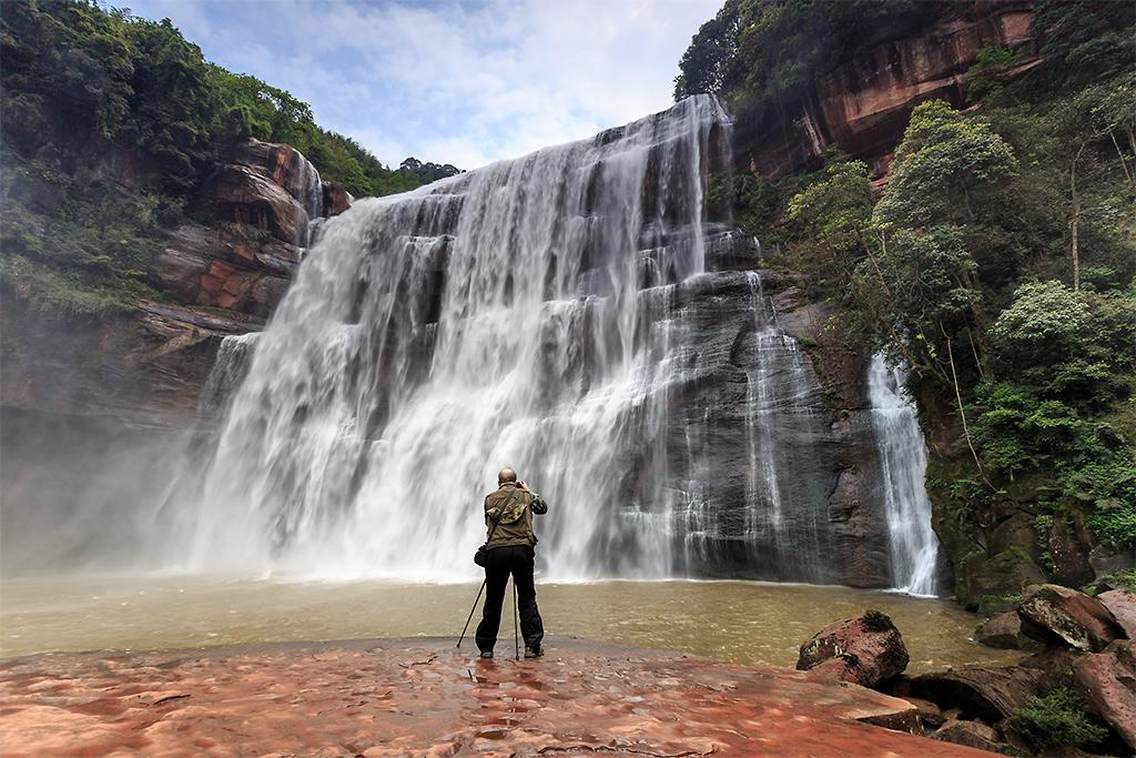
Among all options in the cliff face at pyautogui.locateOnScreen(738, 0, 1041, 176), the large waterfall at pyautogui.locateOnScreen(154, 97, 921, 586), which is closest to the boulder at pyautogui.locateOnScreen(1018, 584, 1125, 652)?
the large waterfall at pyautogui.locateOnScreen(154, 97, 921, 586)

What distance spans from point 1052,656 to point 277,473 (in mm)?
20507

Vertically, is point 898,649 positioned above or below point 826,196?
below

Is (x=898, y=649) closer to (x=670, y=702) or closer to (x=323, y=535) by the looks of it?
(x=670, y=702)

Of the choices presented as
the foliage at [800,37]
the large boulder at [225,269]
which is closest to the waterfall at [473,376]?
the large boulder at [225,269]

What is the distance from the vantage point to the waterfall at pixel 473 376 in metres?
14.9

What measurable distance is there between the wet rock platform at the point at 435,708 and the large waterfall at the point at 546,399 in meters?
8.28

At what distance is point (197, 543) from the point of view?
64.8ft

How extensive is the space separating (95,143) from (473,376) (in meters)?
19.8

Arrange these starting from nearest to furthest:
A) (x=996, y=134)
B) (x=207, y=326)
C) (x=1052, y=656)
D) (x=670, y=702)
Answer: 1. (x=670, y=702)
2. (x=1052, y=656)
3. (x=996, y=134)
4. (x=207, y=326)

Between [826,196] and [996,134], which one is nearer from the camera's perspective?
[996,134]

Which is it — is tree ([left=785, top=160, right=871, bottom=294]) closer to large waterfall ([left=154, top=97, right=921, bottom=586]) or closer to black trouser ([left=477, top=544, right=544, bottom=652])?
large waterfall ([left=154, top=97, right=921, bottom=586])

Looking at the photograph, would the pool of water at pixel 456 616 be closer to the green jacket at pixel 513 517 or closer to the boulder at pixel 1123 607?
the boulder at pixel 1123 607

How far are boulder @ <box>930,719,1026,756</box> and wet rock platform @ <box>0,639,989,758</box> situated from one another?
0.42m

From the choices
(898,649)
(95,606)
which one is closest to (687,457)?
(898,649)
